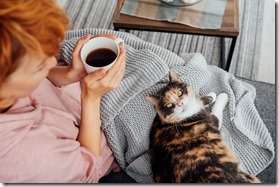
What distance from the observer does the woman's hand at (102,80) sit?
0.83 meters

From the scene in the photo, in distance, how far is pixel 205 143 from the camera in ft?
3.32

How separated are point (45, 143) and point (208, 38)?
127 centimetres

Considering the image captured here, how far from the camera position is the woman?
580 millimetres

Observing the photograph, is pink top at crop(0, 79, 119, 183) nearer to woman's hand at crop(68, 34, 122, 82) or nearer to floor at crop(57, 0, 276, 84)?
woman's hand at crop(68, 34, 122, 82)

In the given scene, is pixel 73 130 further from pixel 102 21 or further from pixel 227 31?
pixel 102 21

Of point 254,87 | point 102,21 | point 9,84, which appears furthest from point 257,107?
point 102,21

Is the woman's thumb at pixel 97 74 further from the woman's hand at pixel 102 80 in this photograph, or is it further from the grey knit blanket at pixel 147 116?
the grey knit blanket at pixel 147 116

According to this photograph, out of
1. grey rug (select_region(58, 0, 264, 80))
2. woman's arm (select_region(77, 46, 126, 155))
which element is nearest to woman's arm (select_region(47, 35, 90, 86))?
woman's arm (select_region(77, 46, 126, 155))

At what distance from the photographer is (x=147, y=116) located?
→ 3.49 ft

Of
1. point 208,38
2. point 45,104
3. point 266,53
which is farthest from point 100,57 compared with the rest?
point 266,53

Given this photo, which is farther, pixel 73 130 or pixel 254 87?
pixel 254 87

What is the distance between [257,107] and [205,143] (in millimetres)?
287

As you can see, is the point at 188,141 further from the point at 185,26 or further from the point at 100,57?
the point at 185,26

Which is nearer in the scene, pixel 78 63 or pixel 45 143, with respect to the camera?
pixel 45 143
